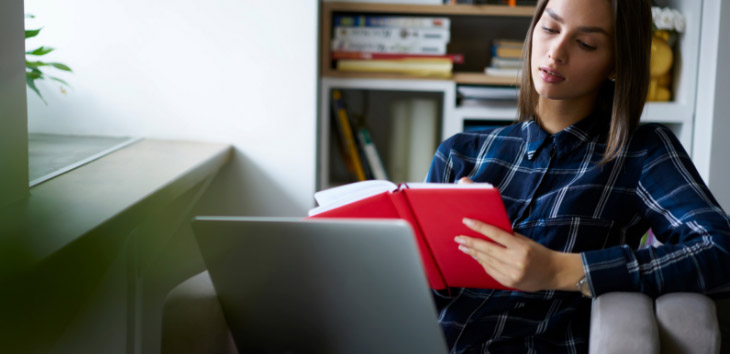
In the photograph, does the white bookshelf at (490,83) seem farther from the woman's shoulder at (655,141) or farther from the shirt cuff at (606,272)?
the shirt cuff at (606,272)

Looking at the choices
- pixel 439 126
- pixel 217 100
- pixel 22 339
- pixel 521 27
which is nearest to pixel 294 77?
pixel 217 100

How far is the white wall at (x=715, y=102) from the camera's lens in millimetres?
2430

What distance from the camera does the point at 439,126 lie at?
2.72 m

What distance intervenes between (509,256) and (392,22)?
1.64 m

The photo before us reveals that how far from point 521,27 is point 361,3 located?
0.71 metres

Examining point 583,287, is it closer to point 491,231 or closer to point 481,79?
point 491,231

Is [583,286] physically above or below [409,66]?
below

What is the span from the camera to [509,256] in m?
0.99

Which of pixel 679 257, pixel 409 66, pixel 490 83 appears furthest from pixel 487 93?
pixel 679 257

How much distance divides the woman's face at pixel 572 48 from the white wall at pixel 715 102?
4.72ft

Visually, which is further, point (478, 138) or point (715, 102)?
point (715, 102)

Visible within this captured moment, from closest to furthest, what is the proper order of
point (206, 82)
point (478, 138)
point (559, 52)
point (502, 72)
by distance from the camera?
point (559, 52), point (478, 138), point (206, 82), point (502, 72)

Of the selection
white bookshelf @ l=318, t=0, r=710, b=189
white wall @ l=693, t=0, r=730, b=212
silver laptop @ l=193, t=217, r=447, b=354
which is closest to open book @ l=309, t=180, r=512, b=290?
silver laptop @ l=193, t=217, r=447, b=354

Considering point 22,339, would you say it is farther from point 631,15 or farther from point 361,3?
point 361,3
